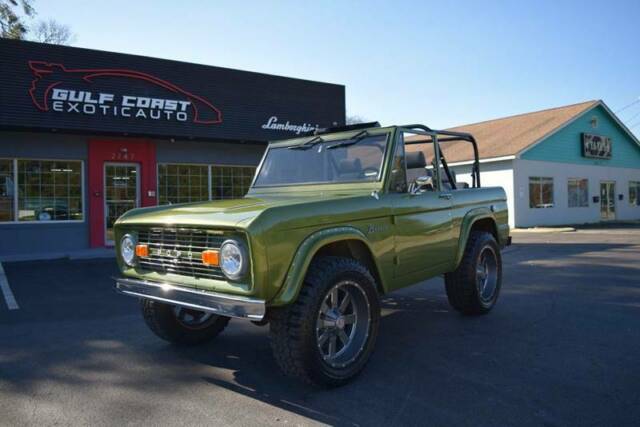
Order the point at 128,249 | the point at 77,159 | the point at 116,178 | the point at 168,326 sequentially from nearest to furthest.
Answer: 1. the point at 128,249
2. the point at 168,326
3. the point at 77,159
4. the point at 116,178

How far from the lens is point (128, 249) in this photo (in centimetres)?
423

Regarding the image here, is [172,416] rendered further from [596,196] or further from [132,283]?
[596,196]

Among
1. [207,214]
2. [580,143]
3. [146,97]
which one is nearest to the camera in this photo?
[207,214]

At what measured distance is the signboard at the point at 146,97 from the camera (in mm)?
11977

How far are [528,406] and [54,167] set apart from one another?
1285 centimetres

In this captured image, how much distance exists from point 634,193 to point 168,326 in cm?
3150

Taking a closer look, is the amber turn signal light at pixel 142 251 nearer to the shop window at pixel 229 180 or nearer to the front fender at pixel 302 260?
the front fender at pixel 302 260

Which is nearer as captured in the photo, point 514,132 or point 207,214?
point 207,214

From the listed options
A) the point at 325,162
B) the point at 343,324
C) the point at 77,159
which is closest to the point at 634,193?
the point at 77,159

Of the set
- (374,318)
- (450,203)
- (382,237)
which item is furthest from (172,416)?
(450,203)

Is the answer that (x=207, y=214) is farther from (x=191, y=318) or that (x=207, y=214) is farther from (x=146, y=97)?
(x=146, y=97)

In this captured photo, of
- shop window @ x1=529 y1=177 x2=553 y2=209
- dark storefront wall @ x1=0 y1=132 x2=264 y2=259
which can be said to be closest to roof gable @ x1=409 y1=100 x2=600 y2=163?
shop window @ x1=529 y1=177 x2=553 y2=209

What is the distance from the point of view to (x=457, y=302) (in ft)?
18.7

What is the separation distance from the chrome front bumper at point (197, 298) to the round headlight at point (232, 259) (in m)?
0.16
